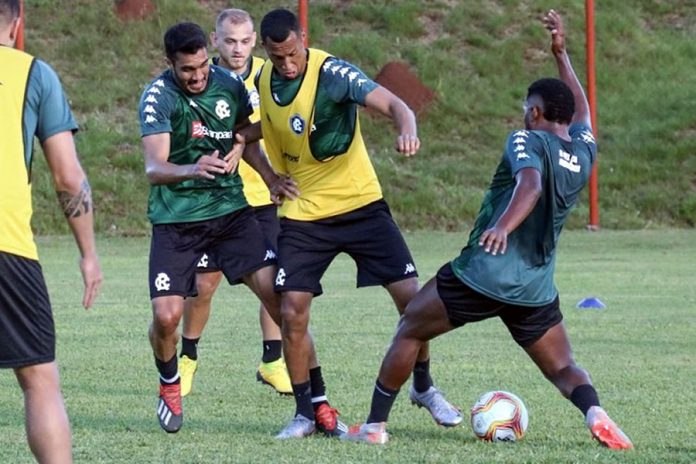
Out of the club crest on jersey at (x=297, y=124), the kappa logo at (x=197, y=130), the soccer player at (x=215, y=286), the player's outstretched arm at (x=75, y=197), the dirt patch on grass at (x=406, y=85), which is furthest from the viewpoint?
the dirt patch on grass at (x=406, y=85)

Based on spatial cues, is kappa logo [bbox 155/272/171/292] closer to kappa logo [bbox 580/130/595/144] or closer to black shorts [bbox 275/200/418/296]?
black shorts [bbox 275/200/418/296]

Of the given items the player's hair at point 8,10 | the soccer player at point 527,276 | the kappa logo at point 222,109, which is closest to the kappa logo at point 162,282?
the kappa logo at point 222,109

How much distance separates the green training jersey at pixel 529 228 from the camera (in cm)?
699

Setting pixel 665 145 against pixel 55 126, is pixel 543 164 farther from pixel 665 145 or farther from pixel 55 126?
pixel 665 145

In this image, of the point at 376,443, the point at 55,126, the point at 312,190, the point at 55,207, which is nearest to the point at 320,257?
the point at 312,190

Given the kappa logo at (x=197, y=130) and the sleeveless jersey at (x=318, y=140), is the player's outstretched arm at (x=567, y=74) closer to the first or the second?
the sleeveless jersey at (x=318, y=140)

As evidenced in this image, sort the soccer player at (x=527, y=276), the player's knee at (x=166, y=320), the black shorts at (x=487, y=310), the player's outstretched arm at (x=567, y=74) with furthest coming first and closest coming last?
1. the player's knee at (x=166, y=320)
2. the player's outstretched arm at (x=567, y=74)
3. the black shorts at (x=487, y=310)
4. the soccer player at (x=527, y=276)

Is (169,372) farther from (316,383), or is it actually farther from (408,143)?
(408,143)

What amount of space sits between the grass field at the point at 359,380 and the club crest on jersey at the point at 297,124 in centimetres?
157

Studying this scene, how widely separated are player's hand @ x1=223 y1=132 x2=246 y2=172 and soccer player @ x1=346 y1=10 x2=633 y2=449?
56.8 inches

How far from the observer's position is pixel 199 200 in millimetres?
8273

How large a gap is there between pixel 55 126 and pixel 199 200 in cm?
279

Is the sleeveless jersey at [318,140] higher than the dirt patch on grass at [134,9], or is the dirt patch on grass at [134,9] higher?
the sleeveless jersey at [318,140]

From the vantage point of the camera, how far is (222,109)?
8.26 meters
